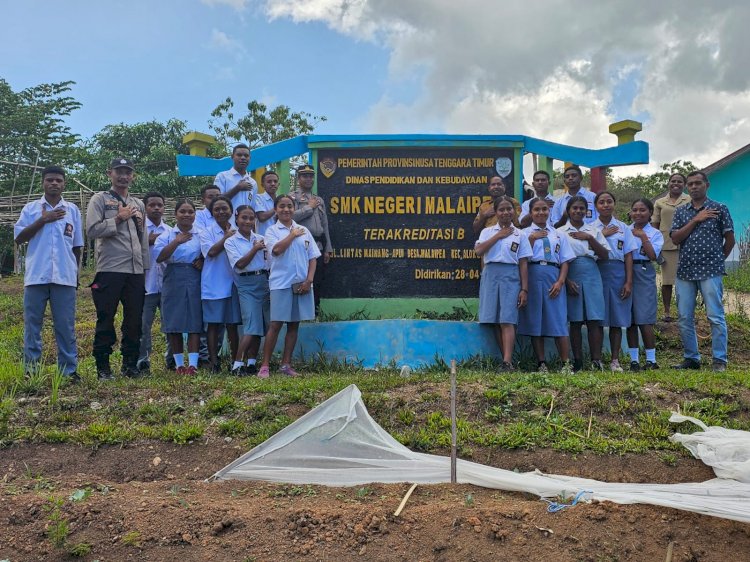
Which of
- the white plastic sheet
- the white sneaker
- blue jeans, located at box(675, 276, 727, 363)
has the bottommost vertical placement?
the white plastic sheet

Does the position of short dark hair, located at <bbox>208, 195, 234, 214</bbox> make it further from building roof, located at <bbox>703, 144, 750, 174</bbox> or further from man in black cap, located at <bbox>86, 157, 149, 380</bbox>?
building roof, located at <bbox>703, 144, 750, 174</bbox>

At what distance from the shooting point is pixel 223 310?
250 inches

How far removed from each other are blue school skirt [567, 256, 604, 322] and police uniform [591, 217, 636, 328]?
0.38 feet

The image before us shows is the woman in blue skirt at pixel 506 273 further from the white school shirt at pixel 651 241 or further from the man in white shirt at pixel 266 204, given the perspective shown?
the man in white shirt at pixel 266 204

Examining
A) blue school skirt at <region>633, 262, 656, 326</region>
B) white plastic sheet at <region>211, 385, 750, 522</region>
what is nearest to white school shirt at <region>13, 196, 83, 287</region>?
white plastic sheet at <region>211, 385, 750, 522</region>

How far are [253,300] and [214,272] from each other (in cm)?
47

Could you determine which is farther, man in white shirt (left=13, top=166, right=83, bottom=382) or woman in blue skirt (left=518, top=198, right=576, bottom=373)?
woman in blue skirt (left=518, top=198, right=576, bottom=373)

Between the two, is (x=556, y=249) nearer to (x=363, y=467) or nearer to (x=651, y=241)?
(x=651, y=241)

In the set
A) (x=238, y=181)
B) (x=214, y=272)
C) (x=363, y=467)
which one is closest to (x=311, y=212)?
(x=238, y=181)

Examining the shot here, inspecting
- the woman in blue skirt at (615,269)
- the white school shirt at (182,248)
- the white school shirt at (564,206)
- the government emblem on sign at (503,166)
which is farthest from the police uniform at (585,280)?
the white school shirt at (182,248)

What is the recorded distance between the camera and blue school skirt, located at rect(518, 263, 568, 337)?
6.21 meters

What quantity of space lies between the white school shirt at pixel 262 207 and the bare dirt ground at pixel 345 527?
3761 mm

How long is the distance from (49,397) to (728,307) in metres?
9.42

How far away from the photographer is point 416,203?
24.7 feet
